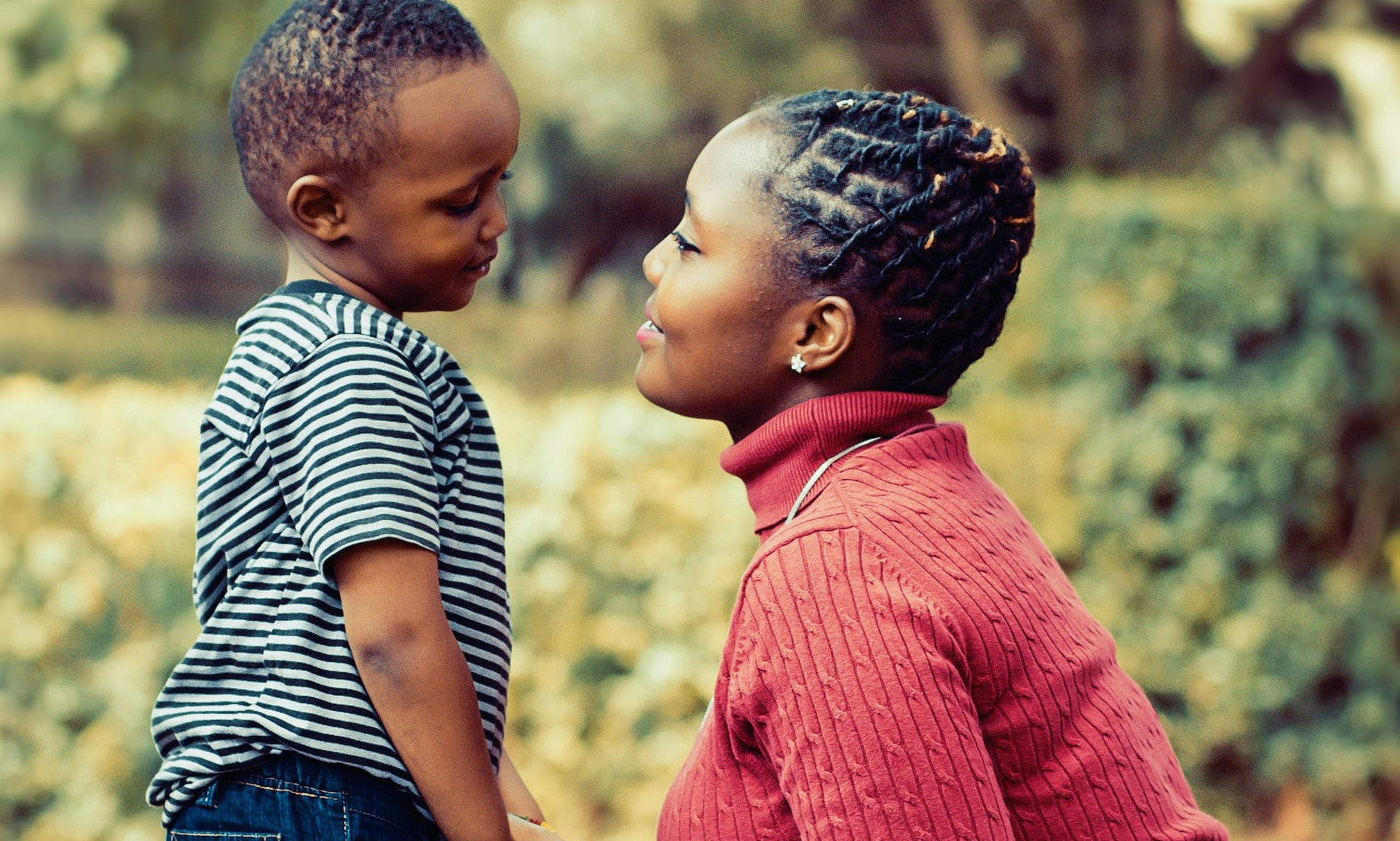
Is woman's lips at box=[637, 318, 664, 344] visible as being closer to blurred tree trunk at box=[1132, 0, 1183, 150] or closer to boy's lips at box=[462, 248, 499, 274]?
boy's lips at box=[462, 248, 499, 274]

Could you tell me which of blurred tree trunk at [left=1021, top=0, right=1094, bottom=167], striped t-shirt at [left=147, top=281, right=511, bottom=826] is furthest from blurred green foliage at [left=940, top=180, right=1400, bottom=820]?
blurred tree trunk at [left=1021, top=0, right=1094, bottom=167]

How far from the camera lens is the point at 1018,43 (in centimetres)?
958

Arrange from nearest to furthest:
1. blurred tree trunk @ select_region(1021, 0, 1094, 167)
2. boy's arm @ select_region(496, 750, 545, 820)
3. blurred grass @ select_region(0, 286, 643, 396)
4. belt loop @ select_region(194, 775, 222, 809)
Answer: belt loop @ select_region(194, 775, 222, 809) → boy's arm @ select_region(496, 750, 545, 820) → blurred grass @ select_region(0, 286, 643, 396) → blurred tree trunk @ select_region(1021, 0, 1094, 167)

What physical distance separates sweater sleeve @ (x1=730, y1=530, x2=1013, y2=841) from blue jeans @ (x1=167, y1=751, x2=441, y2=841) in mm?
516

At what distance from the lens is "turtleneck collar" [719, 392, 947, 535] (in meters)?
1.65

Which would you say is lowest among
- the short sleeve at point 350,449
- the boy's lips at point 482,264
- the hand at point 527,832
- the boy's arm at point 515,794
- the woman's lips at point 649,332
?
the boy's arm at point 515,794

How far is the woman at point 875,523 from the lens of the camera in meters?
1.39

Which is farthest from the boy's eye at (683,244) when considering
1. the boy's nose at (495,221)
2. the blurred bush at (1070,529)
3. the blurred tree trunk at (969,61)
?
the blurred tree trunk at (969,61)

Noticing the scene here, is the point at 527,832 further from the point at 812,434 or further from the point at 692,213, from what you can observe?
the point at 692,213

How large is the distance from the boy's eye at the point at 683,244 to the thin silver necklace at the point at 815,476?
330 mm

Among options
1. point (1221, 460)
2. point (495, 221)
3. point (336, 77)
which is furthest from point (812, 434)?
point (1221, 460)

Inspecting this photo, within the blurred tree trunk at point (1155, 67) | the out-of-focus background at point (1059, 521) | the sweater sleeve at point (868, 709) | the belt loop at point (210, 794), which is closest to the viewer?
the sweater sleeve at point (868, 709)

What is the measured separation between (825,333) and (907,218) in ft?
0.59

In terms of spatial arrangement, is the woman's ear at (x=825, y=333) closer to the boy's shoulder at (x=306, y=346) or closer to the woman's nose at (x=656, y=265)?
the woman's nose at (x=656, y=265)
